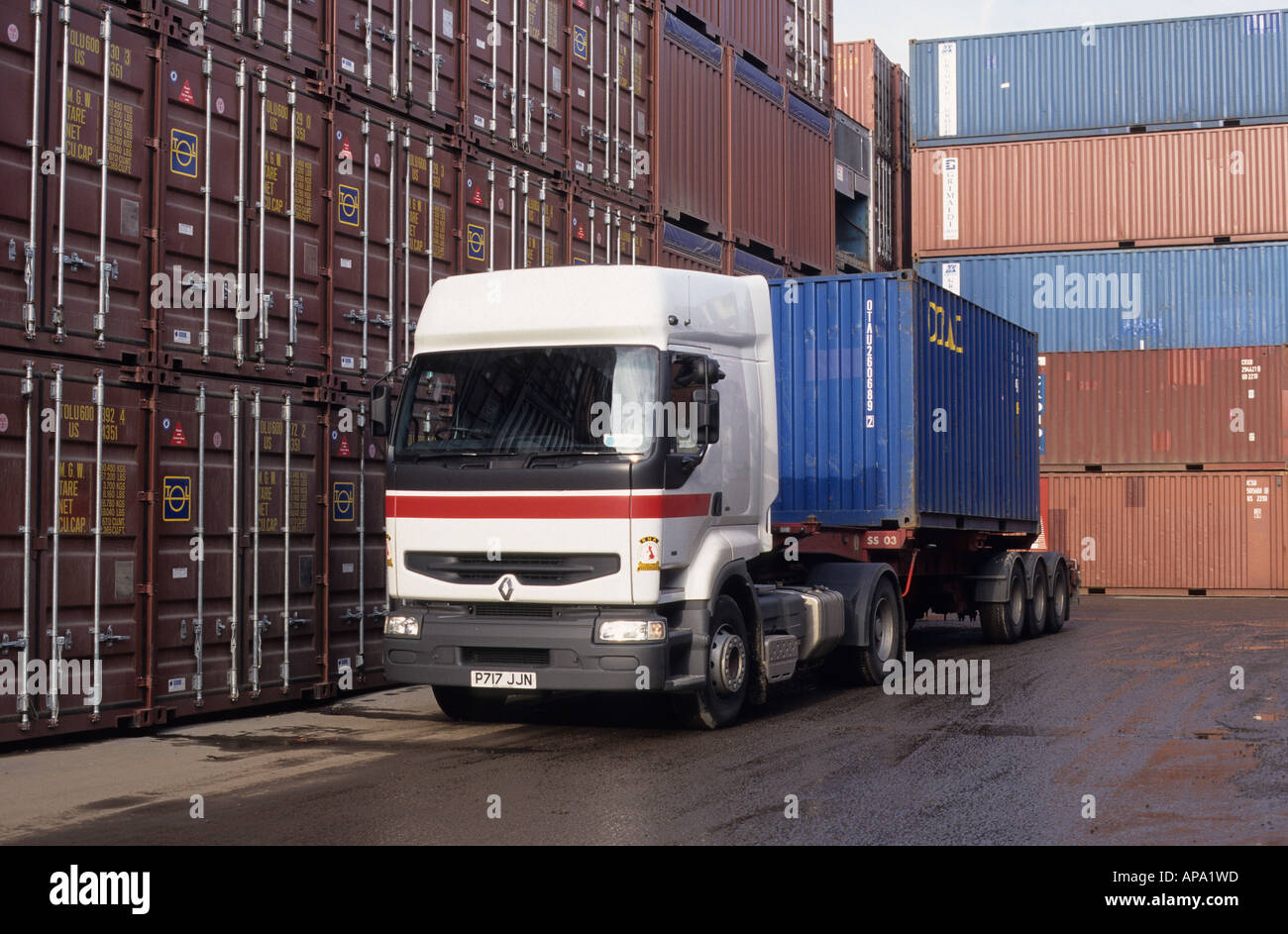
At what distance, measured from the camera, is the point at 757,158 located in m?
20.2

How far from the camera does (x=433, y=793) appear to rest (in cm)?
736

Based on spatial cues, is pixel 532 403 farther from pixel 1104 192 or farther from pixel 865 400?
pixel 1104 192

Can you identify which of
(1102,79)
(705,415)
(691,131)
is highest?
(1102,79)

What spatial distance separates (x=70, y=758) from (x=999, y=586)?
35.2ft

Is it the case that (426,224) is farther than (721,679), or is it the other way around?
(426,224)

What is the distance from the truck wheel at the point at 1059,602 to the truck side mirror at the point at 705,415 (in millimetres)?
10123

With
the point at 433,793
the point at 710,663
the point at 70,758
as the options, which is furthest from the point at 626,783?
the point at 70,758

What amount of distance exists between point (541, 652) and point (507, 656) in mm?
261

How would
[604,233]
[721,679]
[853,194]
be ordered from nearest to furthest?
1. [721,679]
2. [604,233]
3. [853,194]

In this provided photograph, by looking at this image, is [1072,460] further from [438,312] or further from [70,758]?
[70,758]

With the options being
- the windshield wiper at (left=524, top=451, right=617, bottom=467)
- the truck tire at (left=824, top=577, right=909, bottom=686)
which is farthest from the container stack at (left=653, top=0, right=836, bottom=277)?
the windshield wiper at (left=524, top=451, right=617, bottom=467)

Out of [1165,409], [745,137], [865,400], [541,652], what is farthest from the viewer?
[1165,409]

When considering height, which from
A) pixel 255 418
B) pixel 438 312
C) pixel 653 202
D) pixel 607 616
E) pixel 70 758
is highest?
pixel 653 202

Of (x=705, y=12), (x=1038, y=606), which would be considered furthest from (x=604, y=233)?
(x=1038, y=606)
